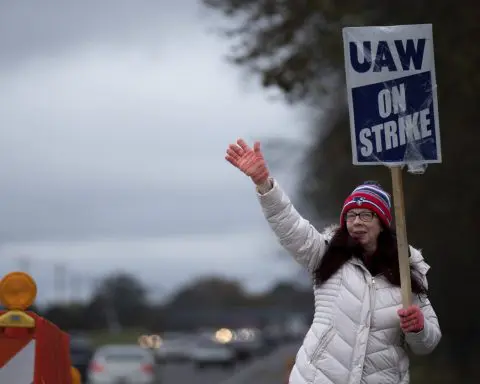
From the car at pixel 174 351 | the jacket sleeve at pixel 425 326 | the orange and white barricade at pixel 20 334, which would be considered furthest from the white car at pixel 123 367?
the car at pixel 174 351

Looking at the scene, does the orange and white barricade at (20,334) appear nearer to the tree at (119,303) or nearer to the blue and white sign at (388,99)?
the blue and white sign at (388,99)

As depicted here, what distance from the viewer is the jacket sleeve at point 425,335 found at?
21.2 ft

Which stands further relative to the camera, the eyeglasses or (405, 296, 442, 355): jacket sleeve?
the eyeglasses

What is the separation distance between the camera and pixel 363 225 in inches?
262

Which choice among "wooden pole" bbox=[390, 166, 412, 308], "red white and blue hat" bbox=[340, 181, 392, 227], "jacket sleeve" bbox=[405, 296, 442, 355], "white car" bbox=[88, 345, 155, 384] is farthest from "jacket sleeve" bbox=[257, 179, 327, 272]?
"white car" bbox=[88, 345, 155, 384]

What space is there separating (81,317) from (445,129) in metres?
98.2

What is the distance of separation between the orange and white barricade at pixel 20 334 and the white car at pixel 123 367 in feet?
85.9

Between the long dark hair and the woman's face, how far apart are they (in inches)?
1.3

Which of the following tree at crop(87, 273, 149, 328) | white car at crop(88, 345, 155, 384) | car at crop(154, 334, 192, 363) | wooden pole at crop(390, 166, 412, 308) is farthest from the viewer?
tree at crop(87, 273, 149, 328)

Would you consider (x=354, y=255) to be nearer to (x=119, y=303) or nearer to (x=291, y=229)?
(x=291, y=229)

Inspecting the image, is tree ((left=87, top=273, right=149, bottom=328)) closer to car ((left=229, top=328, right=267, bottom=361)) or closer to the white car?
car ((left=229, top=328, right=267, bottom=361))

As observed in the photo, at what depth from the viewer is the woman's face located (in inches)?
262

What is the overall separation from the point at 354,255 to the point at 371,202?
0.87 ft

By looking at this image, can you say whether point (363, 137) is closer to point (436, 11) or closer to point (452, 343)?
point (436, 11)
